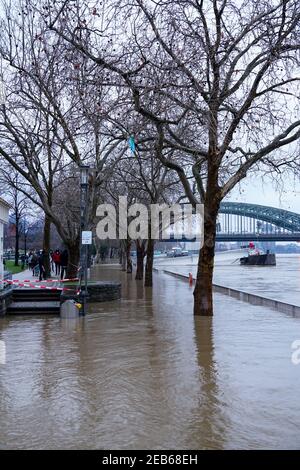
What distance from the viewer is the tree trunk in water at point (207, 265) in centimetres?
1499

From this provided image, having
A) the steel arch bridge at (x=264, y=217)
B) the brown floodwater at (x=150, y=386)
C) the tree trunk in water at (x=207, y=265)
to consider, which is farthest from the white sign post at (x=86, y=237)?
the steel arch bridge at (x=264, y=217)

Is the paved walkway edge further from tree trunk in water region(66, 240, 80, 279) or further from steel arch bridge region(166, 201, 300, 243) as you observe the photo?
steel arch bridge region(166, 201, 300, 243)

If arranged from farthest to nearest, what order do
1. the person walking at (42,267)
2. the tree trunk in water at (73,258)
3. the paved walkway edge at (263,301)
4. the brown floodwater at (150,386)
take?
the person walking at (42,267), the tree trunk in water at (73,258), the paved walkway edge at (263,301), the brown floodwater at (150,386)

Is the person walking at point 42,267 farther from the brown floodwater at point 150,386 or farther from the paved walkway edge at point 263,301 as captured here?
the brown floodwater at point 150,386

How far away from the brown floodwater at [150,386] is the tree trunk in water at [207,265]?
1.27 m

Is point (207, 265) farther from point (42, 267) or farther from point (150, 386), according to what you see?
point (42, 267)

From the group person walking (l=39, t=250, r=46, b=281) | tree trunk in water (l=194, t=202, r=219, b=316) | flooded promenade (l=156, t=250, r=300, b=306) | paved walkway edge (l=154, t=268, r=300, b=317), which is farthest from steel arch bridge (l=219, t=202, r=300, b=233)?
tree trunk in water (l=194, t=202, r=219, b=316)

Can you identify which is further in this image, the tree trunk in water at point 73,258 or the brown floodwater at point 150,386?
the tree trunk in water at point 73,258

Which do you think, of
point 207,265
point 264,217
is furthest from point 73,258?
point 264,217

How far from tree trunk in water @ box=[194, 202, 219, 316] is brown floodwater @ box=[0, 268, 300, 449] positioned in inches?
49.9

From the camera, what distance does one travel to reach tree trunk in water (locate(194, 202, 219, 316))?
1499 centimetres

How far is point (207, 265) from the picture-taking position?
15.3m
